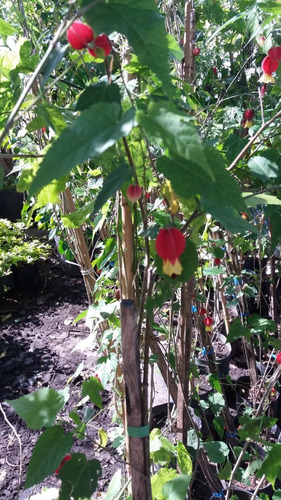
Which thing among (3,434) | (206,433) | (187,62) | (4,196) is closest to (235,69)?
(187,62)

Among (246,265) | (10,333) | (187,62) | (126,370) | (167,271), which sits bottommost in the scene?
(10,333)

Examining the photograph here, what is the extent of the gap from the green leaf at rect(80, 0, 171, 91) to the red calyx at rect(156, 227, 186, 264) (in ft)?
0.55

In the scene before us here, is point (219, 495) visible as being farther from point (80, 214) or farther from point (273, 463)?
point (80, 214)

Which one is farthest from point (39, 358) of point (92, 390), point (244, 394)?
point (92, 390)

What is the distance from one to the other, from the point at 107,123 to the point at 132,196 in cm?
18

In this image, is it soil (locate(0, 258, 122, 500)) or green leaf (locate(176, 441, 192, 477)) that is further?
soil (locate(0, 258, 122, 500))

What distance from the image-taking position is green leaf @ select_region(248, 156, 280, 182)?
70 centimetres

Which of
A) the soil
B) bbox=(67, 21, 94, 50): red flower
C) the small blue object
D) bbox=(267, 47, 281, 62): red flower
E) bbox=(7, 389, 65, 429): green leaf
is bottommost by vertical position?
the soil

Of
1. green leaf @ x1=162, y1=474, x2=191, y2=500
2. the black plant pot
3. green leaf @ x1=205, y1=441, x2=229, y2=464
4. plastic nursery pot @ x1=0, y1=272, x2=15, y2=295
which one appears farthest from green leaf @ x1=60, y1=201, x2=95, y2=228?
the black plant pot

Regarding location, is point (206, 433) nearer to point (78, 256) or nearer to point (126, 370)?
point (78, 256)

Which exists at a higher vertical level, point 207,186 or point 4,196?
point 207,186

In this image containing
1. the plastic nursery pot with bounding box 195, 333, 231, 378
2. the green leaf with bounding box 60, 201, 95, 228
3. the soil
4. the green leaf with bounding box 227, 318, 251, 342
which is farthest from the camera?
the plastic nursery pot with bounding box 195, 333, 231, 378

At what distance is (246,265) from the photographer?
2.83 m

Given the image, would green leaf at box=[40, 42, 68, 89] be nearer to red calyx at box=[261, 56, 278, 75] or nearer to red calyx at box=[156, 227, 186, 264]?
red calyx at box=[156, 227, 186, 264]
